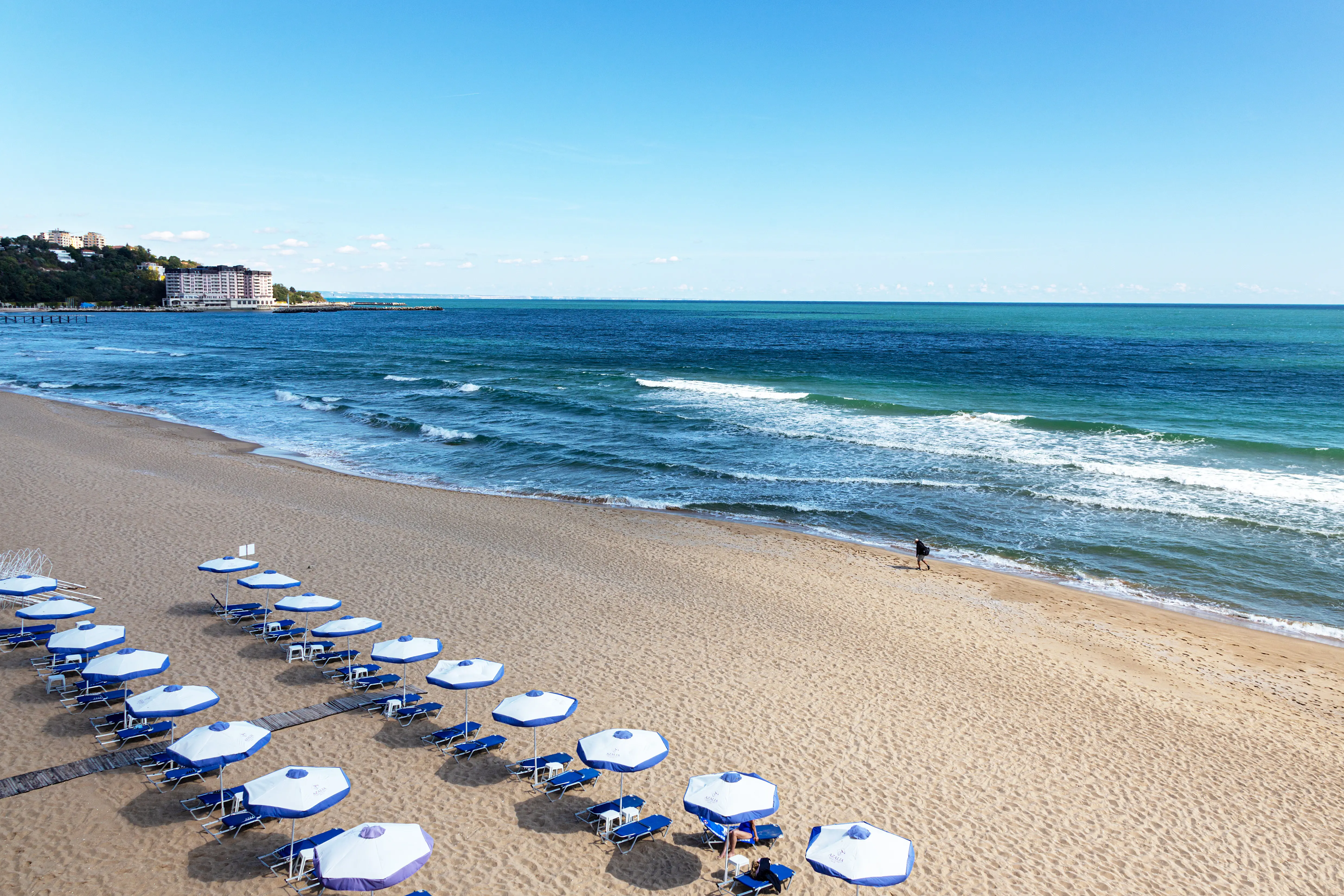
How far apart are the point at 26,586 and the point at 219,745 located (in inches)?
389

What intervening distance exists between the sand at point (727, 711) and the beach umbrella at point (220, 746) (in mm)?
944

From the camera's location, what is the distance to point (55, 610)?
625 inches

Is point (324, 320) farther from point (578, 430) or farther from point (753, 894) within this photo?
point (753, 894)

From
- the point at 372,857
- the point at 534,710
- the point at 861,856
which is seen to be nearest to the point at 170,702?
the point at 372,857

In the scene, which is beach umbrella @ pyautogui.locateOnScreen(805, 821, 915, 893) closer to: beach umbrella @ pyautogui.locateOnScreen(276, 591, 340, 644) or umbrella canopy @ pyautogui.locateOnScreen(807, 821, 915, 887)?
umbrella canopy @ pyautogui.locateOnScreen(807, 821, 915, 887)

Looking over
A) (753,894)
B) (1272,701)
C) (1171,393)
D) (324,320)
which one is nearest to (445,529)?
(753,894)

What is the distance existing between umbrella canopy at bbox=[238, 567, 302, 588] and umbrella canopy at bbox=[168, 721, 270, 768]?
6888 mm

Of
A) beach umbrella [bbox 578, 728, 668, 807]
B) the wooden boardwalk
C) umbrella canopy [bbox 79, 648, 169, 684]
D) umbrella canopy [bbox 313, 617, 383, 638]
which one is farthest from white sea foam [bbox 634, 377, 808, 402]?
umbrella canopy [bbox 79, 648, 169, 684]

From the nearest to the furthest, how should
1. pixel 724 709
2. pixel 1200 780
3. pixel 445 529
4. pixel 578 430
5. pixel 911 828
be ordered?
pixel 911 828
pixel 1200 780
pixel 724 709
pixel 445 529
pixel 578 430

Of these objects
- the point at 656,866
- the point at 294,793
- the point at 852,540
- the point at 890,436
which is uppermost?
the point at 890,436

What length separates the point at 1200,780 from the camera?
13.0 m

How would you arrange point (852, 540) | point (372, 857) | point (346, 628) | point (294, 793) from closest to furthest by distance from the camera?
point (372, 857) → point (294, 793) → point (346, 628) → point (852, 540)

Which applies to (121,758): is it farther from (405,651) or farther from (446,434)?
(446,434)

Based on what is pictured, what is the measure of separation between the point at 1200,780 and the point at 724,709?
26.5ft
